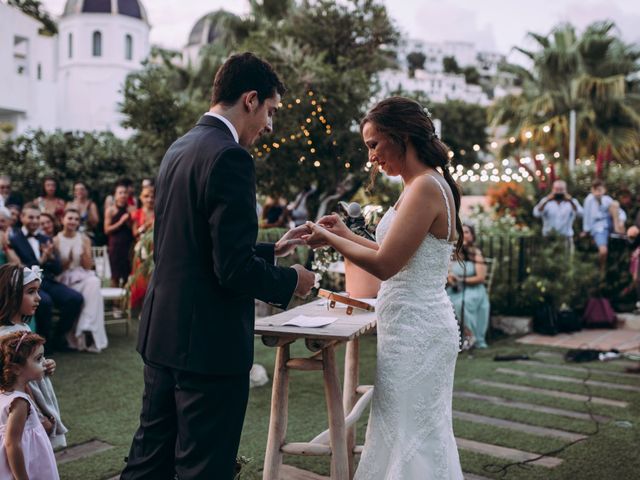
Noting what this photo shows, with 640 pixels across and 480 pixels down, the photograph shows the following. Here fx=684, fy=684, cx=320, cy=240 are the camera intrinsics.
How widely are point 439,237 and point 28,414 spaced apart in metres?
1.98

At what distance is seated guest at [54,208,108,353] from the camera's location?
7.45m

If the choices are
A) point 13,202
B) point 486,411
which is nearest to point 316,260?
point 486,411

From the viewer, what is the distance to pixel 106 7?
132 feet

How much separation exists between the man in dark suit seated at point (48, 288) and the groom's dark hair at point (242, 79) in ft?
16.8

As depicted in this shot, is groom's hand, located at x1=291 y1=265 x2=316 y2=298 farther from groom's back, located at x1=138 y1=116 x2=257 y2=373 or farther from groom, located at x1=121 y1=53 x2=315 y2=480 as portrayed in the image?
groom's back, located at x1=138 y1=116 x2=257 y2=373

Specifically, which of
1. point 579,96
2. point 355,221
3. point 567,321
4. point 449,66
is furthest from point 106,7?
point 449,66

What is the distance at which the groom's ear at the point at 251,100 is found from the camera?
2559 millimetres

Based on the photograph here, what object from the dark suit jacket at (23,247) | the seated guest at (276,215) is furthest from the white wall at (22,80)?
the dark suit jacket at (23,247)

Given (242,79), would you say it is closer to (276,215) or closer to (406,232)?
(406,232)

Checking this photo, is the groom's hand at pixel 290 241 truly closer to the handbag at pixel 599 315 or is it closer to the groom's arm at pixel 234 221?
the groom's arm at pixel 234 221

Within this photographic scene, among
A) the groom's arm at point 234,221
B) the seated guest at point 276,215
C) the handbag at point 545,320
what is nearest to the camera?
the groom's arm at point 234,221

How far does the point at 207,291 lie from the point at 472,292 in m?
6.14

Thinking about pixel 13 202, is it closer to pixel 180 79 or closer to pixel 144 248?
pixel 144 248

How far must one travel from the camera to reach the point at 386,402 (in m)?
3.02
